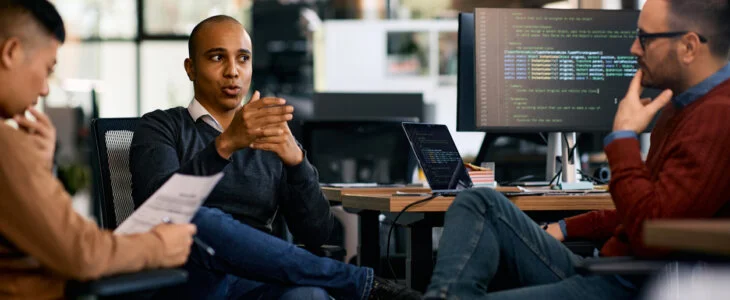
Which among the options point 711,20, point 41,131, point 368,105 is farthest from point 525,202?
point 368,105

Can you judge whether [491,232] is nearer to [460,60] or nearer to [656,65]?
[656,65]

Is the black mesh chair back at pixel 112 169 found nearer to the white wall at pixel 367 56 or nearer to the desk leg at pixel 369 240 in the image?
the desk leg at pixel 369 240

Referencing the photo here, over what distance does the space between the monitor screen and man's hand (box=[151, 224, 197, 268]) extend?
144cm

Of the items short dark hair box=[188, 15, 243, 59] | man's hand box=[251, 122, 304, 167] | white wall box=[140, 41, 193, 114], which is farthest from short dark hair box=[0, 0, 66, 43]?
white wall box=[140, 41, 193, 114]

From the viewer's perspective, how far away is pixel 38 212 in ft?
5.20

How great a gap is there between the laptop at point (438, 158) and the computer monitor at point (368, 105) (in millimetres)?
1804

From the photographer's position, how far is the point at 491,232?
2.31 metres

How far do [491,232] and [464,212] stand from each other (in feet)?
0.25

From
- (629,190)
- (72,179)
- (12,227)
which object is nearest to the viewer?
(12,227)

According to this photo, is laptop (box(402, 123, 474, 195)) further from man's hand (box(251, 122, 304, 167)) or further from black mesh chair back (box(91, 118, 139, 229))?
black mesh chair back (box(91, 118, 139, 229))

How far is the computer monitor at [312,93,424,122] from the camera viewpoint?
4676 millimetres

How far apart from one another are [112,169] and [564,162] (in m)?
1.40

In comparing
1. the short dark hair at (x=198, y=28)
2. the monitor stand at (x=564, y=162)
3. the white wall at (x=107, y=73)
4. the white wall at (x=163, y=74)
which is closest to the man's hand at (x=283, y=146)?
the short dark hair at (x=198, y=28)

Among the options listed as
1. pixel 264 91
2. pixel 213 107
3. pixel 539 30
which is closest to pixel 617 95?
pixel 539 30
